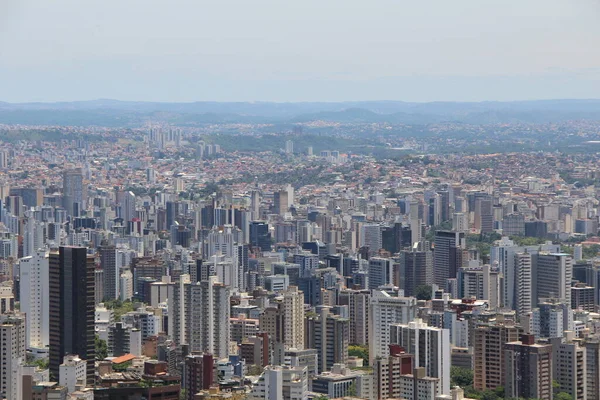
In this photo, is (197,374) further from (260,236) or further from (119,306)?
Answer: (260,236)

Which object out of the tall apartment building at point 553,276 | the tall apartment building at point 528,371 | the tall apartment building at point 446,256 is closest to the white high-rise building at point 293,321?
the tall apartment building at point 528,371

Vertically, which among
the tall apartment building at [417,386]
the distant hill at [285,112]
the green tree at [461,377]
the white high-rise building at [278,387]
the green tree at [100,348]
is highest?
the distant hill at [285,112]

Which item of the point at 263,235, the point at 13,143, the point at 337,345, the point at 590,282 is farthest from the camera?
the point at 13,143

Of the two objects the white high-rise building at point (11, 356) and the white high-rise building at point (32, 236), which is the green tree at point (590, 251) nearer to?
the white high-rise building at point (32, 236)

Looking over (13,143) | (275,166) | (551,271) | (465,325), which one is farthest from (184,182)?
(465,325)

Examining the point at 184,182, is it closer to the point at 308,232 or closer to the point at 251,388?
the point at 308,232

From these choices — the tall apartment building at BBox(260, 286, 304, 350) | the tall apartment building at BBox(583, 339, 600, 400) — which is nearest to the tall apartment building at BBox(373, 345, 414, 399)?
the tall apartment building at BBox(583, 339, 600, 400)
